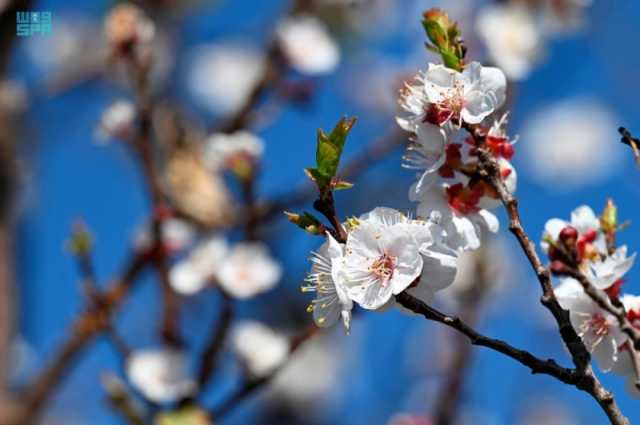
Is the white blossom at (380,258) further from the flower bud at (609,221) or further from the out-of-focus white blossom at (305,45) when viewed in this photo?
the out-of-focus white blossom at (305,45)

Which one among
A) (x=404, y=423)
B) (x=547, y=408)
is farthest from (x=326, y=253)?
(x=547, y=408)

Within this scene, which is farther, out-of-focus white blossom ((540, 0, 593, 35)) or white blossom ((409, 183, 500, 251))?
out-of-focus white blossom ((540, 0, 593, 35))

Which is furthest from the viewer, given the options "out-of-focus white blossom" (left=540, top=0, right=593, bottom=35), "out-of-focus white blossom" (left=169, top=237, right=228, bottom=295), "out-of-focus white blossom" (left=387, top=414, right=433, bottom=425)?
"out-of-focus white blossom" (left=540, top=0, right=593, bottom=35)

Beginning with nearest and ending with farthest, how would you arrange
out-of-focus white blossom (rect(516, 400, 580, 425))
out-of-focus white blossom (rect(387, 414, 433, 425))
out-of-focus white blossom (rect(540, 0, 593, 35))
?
out-of-focus white blossom (rect(387, 414, 433, 425)) < out-of-focus white blossom (rect(540, 0, 593, 35)) < out-of-focus white blossom (rect(516, 400, 580, 425))

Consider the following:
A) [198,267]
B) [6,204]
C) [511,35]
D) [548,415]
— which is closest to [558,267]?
[198,267]

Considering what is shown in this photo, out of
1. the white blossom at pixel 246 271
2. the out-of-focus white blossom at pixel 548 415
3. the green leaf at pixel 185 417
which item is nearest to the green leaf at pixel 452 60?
the green leaf at pixel 185 417

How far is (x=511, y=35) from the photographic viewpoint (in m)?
3.20

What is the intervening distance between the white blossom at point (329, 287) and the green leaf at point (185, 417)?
936 mm

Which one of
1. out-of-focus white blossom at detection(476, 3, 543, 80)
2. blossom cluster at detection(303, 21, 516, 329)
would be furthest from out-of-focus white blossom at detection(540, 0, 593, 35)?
blossom cluster at detection(303, 21, 516, 329)

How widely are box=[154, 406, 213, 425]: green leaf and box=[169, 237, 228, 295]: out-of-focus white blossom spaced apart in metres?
0.39

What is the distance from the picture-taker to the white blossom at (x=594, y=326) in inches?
→ 41.2

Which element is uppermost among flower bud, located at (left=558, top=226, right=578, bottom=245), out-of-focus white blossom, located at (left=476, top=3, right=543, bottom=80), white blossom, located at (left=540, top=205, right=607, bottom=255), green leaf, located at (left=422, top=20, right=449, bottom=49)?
out-of-focus white blossom, located at (left=476, top=3, right=543, bottom=80)

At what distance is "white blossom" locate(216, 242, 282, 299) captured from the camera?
7.59 feet

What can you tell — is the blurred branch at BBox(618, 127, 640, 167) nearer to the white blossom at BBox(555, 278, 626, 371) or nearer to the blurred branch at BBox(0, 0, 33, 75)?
the white blossom at BBox(555, 278, 626, 371)
